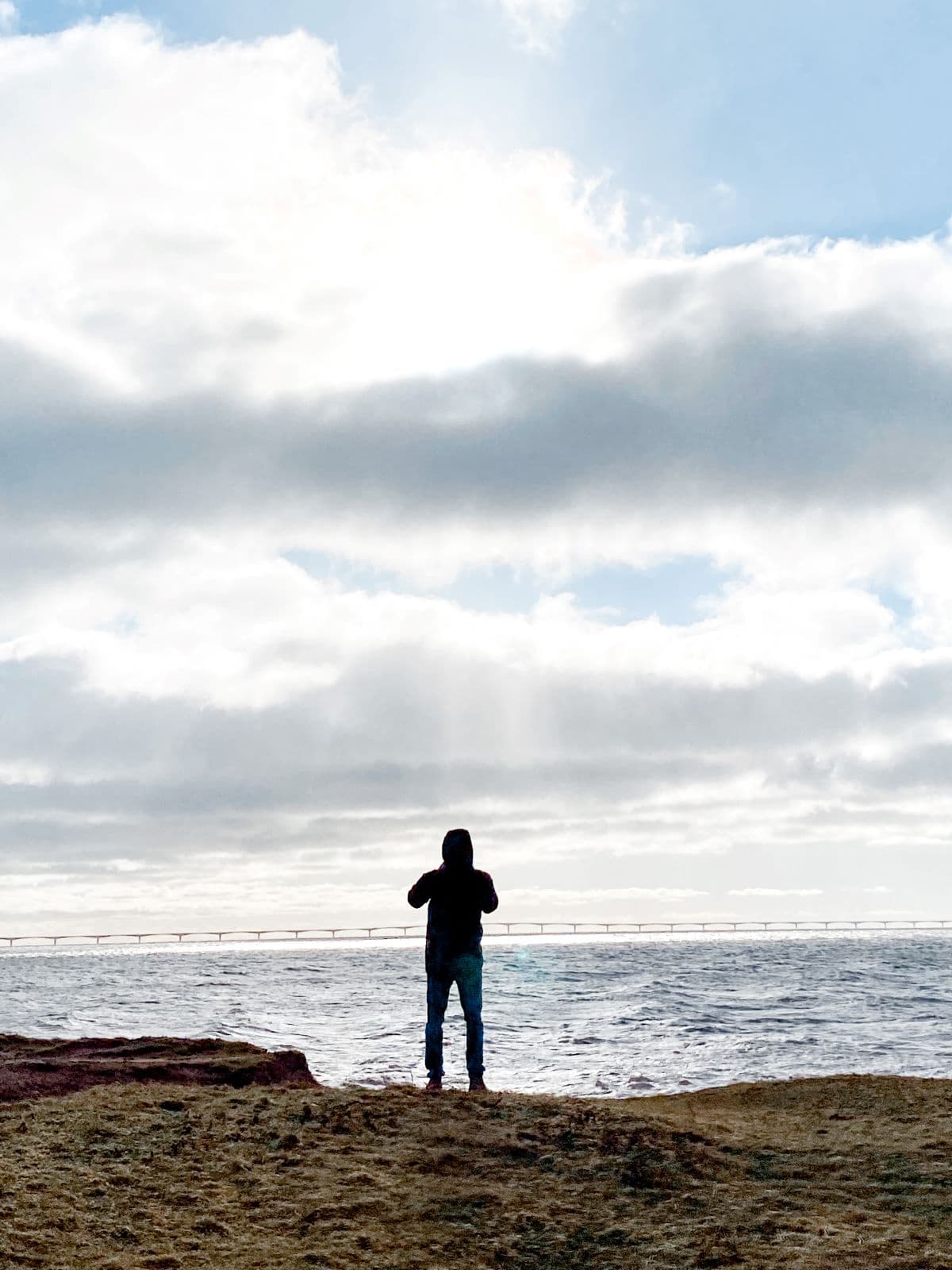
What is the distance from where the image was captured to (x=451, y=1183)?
786cm

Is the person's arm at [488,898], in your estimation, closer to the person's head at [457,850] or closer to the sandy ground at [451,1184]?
the person's head at [457,850]

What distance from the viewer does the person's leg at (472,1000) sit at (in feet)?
39.8

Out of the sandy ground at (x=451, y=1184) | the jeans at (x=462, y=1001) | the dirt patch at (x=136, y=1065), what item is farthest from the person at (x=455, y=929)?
the sandy ground at (x=451, y=1184)

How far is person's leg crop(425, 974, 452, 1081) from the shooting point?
12062mm

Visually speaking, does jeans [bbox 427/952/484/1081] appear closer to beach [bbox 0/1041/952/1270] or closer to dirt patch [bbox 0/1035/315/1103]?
dirt patch [bbox 0/1035/315/1103]

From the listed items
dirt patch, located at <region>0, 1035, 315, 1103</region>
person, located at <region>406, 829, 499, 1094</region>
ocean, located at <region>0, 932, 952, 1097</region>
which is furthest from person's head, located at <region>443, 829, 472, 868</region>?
ocean, located at <region>0, 932, 952, 1097</region>

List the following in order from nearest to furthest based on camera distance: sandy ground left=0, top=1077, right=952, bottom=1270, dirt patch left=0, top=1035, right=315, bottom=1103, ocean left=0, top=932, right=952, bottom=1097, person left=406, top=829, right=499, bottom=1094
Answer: sandy ground left=0, top=1077, right=952, bottom=1270 < dirt patch left=0, top=1035, right=315, bottom=1103 < person left=406, top=829, right=499, bottom=1094 < ocean left=0, top=932, right=952, bottom=1097

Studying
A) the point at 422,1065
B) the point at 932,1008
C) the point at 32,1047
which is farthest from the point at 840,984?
the point at 32,1047

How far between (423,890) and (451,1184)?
461 cm

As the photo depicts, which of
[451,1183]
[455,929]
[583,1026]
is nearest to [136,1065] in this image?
[455,929]

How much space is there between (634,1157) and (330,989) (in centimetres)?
4049

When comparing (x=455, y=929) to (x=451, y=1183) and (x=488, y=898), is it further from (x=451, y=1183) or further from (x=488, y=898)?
(x=451, y=1183)

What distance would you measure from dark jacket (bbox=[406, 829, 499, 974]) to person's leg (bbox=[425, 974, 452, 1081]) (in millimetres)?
147

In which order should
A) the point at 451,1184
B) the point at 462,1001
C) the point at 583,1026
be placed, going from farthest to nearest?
the point at 583,1026, the point at 462,1001, the point at 451,1184
